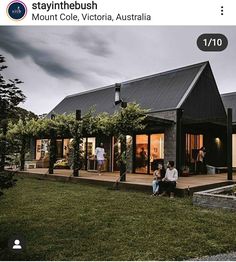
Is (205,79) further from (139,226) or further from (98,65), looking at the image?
(98,65)

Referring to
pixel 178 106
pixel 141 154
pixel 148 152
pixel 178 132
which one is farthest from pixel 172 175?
pixel 141 154

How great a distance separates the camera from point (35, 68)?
102 inches

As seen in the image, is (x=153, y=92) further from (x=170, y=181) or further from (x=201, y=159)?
(x=170, y=181)

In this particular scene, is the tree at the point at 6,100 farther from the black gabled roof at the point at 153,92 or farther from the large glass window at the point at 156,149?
the large glass window at the point at 156,149

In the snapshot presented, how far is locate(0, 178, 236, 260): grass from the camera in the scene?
11.0ft

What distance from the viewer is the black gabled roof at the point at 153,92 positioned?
1208 cm

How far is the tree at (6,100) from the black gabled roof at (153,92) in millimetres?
8028

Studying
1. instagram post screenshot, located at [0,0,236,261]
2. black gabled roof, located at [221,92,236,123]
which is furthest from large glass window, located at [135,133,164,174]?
black gabled roof, located at [221,92,236,123]

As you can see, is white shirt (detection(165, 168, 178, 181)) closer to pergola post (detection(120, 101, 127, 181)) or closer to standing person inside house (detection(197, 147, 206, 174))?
pergola post (detection(120, 101, 127, 181))

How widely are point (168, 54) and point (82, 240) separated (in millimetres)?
2617
